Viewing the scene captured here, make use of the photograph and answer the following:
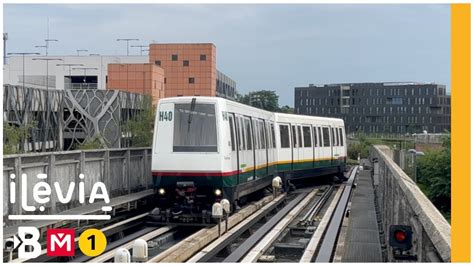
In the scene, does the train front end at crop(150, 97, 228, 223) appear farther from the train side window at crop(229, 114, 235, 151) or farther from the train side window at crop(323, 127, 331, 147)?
the train side window at crop(323, 127, 331, 147)

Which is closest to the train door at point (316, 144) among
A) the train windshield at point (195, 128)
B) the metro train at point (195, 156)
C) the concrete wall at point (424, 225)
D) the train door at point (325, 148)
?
the train door at point (325, 148)

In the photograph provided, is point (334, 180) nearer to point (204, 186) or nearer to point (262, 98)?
point (204, 186)

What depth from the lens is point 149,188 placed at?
17.6m

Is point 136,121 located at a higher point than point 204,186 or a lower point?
higher

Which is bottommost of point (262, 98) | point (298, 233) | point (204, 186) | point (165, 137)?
point (298, 233)

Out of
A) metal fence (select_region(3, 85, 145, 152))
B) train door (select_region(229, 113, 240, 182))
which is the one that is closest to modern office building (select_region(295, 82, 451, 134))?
metal fence (select_region(3, 85, 145, 152))

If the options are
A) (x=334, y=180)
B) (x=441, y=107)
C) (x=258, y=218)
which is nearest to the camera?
(x=258, y=218)

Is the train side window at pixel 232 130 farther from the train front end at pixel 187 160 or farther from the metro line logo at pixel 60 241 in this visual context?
the metro line logo at pixel 60 241

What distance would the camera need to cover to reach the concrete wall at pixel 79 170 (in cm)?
1115

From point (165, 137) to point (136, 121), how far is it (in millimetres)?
16758

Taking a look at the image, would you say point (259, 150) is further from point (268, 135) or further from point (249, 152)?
point (268, 135)

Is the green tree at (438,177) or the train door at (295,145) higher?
the train door at (295,145)

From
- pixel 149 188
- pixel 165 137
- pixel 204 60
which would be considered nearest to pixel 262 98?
pixel 204 60

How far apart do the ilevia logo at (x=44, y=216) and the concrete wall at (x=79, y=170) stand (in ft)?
0.32
